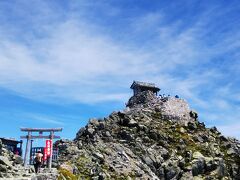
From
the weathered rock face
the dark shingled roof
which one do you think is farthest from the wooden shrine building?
the weathered rock face

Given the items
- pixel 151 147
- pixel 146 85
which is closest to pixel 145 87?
pixel 146 85

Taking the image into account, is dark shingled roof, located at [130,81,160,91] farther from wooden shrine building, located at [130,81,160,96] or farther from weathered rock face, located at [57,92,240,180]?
weathered rock face, located at [57,92,240,180]

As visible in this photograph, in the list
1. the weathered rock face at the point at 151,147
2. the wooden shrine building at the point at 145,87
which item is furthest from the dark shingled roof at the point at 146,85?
the weathered rock face at the point at 151,147

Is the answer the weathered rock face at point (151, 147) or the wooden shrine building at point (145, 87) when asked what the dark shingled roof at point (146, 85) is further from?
the weathered rock face at point (151, 147)

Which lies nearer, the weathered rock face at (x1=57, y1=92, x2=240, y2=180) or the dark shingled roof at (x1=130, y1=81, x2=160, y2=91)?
the weathered rock face at (x1=57, y1=92, x2=240, y2=180)

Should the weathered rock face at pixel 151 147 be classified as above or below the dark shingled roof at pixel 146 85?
below

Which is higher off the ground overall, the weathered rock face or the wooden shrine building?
the wooden shrine building

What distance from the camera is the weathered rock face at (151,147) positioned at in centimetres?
7456

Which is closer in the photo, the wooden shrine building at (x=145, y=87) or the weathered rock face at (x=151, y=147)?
the weathered rock face at (x=151, y=147)

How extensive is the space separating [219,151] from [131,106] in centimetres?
2930

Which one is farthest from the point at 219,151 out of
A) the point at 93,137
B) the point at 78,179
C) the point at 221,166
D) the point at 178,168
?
the point at 78,179

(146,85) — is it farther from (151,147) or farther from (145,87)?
(151,147)

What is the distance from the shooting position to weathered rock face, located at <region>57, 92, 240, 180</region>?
74.6m

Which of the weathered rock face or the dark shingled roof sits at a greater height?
the dark shingled roof
